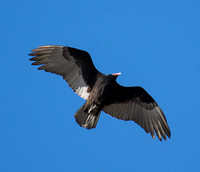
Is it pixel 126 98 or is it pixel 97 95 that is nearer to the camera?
pixel 97 95

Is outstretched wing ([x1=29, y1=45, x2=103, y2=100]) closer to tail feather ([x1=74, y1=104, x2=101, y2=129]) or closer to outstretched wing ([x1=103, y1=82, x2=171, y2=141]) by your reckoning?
tail feather ([x1=74, y1=104, x2=101, y2=129])

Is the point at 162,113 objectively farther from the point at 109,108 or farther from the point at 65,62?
the point at 65,62

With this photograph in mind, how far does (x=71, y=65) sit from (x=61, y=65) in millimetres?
263

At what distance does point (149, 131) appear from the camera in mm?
10297

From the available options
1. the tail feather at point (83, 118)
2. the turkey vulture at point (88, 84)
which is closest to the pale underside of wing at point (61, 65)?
the turkey vulture at point (88, 84)

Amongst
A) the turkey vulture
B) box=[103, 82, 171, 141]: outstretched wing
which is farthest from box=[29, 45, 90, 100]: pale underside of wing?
box=[103, 82, 171, 141]: outstretched wing

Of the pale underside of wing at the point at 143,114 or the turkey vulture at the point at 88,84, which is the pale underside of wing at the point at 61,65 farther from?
the pale underside of wing at the point at 143,114

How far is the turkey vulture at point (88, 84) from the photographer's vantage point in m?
9.70

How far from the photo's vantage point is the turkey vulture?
31.8 ft

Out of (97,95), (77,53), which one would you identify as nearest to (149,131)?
(97,95)

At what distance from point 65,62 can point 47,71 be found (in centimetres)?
53

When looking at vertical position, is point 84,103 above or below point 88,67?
below

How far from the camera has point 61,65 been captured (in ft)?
32.3

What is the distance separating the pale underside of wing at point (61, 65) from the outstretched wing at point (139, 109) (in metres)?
0.92
